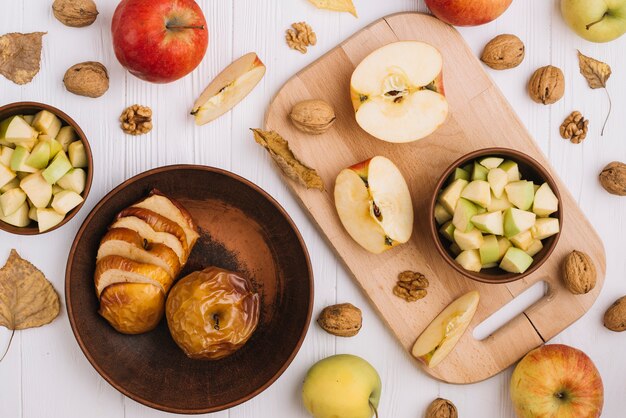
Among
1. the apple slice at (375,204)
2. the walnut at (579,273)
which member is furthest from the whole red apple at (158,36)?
the walnut at (579,273)

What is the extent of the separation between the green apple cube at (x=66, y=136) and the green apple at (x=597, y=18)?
1.11m

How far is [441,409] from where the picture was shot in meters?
1.55

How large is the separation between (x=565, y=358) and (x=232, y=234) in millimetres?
766

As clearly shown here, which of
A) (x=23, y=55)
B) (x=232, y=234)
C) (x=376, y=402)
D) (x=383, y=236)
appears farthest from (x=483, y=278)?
(x=23, y=55)

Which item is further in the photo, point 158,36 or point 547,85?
point 547,85

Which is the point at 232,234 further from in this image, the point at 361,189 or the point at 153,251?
the point at 361,189

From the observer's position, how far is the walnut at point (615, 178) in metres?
1.58

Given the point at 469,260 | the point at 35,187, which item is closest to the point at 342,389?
the point at 469,260

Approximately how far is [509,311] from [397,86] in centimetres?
58

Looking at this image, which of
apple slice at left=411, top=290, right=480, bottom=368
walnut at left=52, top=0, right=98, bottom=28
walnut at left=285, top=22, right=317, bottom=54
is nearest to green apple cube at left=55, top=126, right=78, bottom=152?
walnut at left=52, top=0, right=98, bottom=28

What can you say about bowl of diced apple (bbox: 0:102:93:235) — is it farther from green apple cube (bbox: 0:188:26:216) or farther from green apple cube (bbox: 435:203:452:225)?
green apple cube (bbox: 435:203:452:225)

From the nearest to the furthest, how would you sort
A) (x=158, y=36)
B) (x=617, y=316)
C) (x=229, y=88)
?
(x=158, y=36) < (x=229, y=88) < (x=617, y=316)

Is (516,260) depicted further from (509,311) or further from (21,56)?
(21,56)

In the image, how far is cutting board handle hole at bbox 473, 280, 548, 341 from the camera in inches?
62.9
